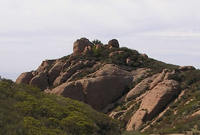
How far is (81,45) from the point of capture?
8044 centimetres

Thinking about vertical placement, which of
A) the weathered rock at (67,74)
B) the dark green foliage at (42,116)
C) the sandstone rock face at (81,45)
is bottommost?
the weathered rock at (67,74)

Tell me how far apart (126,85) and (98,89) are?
5.66m

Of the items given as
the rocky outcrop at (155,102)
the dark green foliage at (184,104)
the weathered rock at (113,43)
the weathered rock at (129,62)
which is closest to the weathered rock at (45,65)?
the weathered rock at (113,43)

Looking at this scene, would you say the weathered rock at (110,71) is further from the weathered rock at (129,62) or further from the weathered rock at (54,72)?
the weathered rock at (54,72)

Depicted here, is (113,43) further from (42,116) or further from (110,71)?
(42,116)

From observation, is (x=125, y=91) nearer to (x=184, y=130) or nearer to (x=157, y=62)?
(x=157, y=62)

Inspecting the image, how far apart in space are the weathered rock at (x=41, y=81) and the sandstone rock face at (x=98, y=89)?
893cm

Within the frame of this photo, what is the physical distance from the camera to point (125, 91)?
202 feet

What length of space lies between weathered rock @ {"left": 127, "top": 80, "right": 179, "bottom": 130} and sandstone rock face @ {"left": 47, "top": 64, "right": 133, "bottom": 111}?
1016cm

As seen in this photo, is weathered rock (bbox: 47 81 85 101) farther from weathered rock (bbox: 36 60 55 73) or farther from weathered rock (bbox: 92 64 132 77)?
weathered rock (bbox: 36 60 55 73)

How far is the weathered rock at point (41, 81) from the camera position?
67688 mm

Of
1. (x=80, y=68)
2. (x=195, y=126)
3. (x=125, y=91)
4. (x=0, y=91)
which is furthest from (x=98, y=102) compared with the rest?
(x=0, y=91)

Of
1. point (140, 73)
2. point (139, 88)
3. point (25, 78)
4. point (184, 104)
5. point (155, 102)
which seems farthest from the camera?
point (25, 78)

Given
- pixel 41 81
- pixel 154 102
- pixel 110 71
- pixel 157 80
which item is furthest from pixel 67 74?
pixel 154 102
